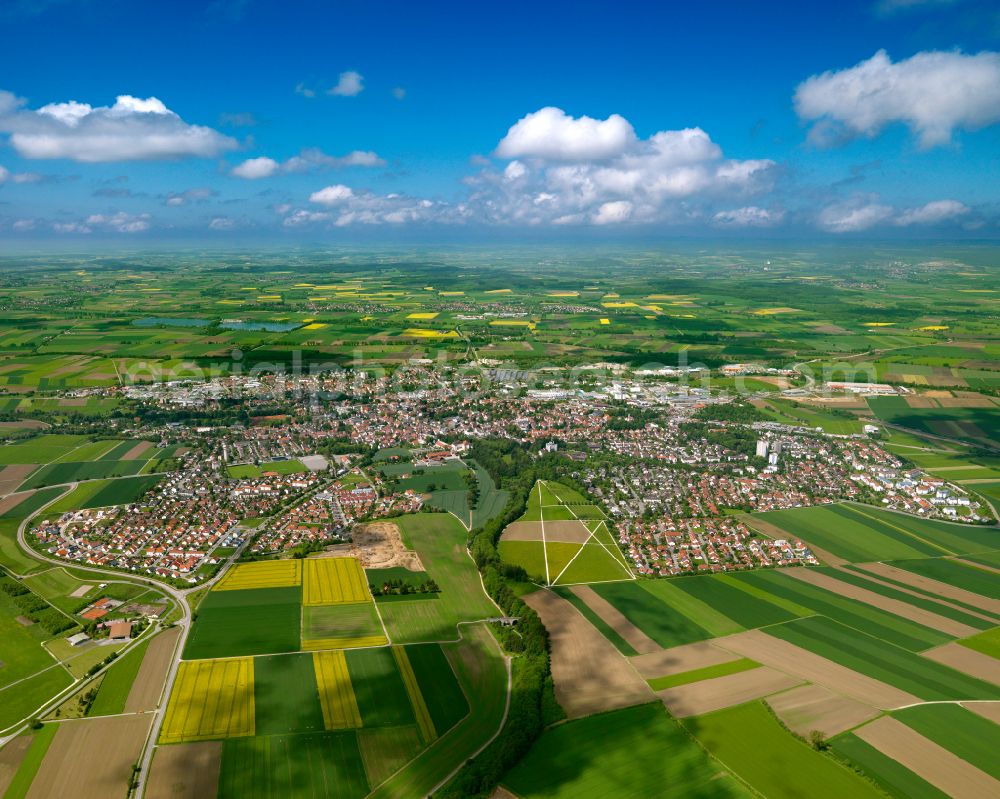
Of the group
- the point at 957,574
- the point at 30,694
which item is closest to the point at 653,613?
the point at 957,574

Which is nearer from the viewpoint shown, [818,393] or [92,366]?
[818,393]

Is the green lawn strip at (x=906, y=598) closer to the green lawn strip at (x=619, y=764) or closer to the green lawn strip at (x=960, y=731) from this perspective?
the green lawn strip at (x=960, y=731)

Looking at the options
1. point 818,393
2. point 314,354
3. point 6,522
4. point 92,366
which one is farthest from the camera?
point 314,354

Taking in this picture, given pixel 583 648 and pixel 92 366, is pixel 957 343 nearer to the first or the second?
pixel 583 648

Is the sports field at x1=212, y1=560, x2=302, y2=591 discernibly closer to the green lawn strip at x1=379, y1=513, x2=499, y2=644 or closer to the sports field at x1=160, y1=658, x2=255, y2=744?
the green lawn strip at x1=379, y1=513, x2=499, y2=644

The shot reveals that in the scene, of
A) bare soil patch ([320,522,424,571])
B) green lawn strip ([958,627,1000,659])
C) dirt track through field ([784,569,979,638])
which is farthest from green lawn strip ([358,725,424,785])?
green lawn strip ([958,627,1000,659])

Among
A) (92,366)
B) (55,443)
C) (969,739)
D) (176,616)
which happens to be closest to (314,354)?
(92,366)
